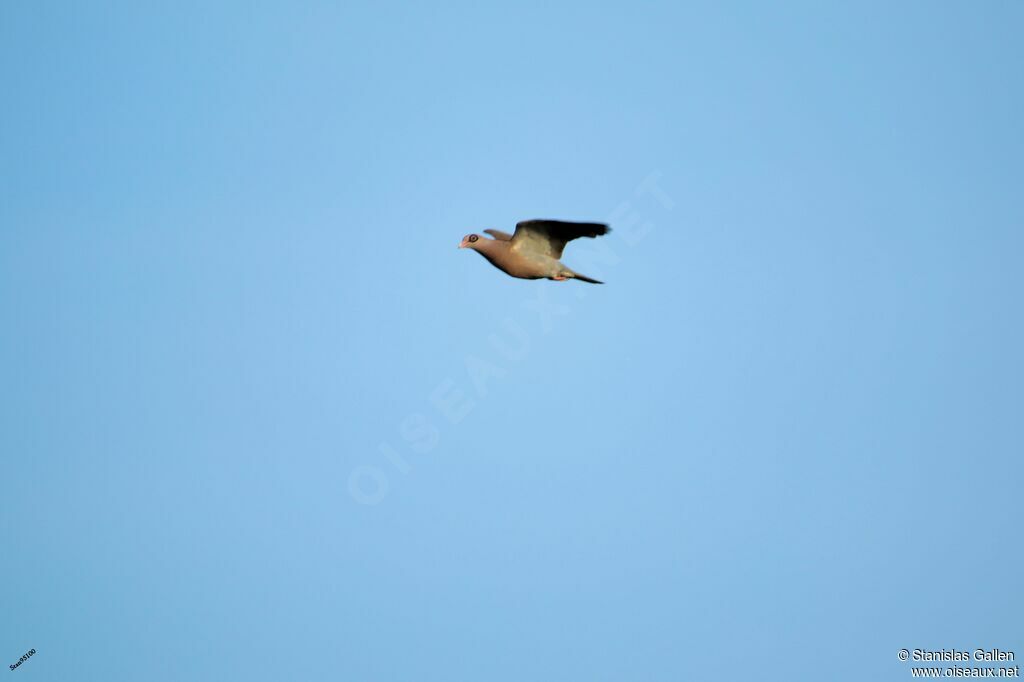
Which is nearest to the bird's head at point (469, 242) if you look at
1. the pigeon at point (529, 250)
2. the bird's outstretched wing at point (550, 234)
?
the pigeon at point (529, 250)

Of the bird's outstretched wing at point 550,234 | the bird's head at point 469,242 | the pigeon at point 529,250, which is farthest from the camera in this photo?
the bird's head at point 469,242

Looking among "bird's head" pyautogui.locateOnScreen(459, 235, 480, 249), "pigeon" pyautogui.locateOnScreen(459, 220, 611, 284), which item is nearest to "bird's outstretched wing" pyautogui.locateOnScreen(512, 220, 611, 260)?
"pigeon" pyautogui.locateOnScreen(459, 220, 611, 284)

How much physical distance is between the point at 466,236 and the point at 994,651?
21.0 m

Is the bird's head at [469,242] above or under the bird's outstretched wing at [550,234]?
under

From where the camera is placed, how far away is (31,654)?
42812 mm

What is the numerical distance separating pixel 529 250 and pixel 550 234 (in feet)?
2.95

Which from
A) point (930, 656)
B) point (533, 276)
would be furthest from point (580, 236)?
point (930, 656)

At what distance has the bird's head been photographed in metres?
41.4

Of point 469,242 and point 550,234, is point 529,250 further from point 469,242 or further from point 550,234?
point 469,242

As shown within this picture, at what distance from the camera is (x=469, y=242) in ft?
136

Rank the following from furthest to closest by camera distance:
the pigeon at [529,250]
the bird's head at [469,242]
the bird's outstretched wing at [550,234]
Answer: the bird's head at [469,242] < the pigeon at [529,250] < the bird's outstretched wing at [550,234]

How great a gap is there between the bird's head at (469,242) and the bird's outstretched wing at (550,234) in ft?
3.85

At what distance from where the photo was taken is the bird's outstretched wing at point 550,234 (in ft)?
132

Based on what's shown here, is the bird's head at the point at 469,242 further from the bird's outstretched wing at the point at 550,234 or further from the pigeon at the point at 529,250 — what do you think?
the bird's outstretched wing at the point at 550,234
